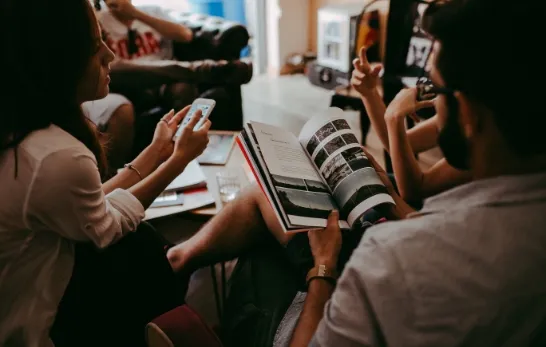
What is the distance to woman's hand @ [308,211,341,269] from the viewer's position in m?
0.97

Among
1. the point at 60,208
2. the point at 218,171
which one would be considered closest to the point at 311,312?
the point at 60,208

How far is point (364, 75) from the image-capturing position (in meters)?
1.31

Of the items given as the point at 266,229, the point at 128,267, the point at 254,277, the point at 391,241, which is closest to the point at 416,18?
the point at 266,229

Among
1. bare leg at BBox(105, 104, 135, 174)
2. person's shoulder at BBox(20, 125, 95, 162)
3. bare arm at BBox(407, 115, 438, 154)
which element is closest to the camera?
person's shoulder at BBox(20, 125, 95, 162)

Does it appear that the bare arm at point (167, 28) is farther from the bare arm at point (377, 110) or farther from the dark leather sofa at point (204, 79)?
the bare arm at point (377, 110)

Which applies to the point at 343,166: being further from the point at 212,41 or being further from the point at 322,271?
the point at 212,41

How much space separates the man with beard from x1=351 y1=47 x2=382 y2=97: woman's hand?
72 centimetres

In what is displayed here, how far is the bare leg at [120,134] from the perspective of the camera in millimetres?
2031

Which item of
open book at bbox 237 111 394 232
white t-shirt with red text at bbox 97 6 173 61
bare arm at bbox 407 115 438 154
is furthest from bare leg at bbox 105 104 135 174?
bare arm at bbox 407 115 438 154

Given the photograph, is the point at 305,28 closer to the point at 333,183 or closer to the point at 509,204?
the point at 333,183

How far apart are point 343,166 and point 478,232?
1.88 ft

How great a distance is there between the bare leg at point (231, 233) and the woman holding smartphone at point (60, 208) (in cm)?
21

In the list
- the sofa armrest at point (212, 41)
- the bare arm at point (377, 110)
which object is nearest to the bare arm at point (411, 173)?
the bare arm at point (377, 110)

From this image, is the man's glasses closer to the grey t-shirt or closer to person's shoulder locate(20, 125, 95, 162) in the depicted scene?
person's shoulder locate(20, 125, 95, 162)
